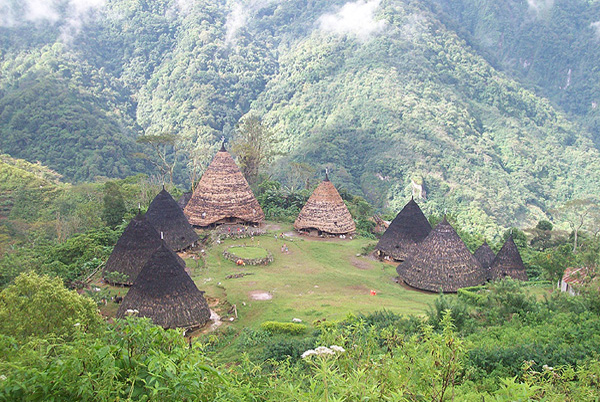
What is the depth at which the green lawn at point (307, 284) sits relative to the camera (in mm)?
16234

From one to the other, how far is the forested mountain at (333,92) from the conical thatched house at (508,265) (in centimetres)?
2331

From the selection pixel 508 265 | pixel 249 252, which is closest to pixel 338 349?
pixel 249 252

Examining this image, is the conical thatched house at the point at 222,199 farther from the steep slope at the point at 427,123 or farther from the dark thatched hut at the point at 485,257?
the steep slope at the point at 427,123

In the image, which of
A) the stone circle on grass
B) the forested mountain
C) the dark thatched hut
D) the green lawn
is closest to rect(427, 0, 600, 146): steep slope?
the forested mountain

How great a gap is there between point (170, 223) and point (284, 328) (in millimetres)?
11277

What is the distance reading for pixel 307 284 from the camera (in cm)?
1959

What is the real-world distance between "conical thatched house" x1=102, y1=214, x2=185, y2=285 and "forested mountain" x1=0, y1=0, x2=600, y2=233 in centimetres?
3209

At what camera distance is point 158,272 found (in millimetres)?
14352

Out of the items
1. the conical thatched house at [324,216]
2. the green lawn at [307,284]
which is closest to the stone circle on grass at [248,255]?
the green lawn at [307,284]

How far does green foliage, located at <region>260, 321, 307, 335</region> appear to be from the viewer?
14.0m

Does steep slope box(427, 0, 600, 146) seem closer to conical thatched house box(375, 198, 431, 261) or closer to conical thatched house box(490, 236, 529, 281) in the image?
conical thatched house box(375, 198, 431, 261)

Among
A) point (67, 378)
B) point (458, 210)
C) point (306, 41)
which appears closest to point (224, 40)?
point (306, 41)

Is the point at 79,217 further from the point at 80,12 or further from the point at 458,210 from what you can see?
the point at 80,12

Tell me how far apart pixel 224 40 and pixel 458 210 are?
62.1 m
